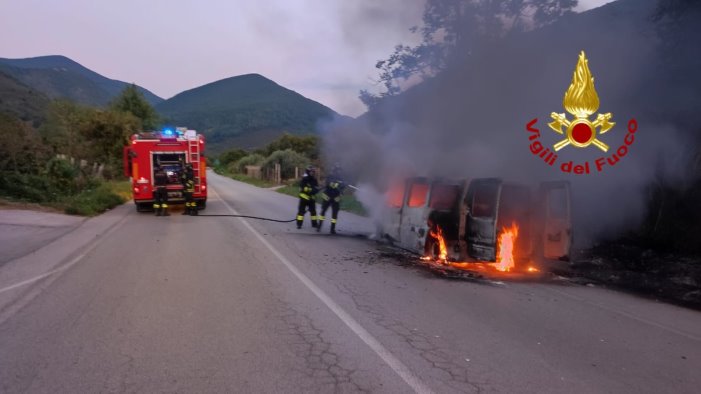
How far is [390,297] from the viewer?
630cm

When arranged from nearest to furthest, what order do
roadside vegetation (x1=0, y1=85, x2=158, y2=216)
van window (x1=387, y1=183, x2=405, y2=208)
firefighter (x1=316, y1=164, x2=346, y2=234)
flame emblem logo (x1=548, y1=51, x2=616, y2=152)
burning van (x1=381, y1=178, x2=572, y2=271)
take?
burning van (x1=381, y1=178, x2=572, y2=271) → flame emblem logo (x1=548, y1=51, x2=616, y2=152) → van window (x1=387, y1=183, x2=405, y2=208) → firefighter (x1=316, y1=164, x2=346, y2=234) → roadside vegetation (x1=0, y1=85, x2=158, y2=216)

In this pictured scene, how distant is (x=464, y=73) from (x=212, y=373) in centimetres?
1003

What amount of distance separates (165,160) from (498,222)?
12.8 metres

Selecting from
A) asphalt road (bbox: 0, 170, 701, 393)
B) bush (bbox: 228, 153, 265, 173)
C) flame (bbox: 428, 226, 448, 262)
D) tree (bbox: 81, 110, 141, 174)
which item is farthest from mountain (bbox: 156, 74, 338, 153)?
asphalt road (bbox: 0, 170, 701, 393)

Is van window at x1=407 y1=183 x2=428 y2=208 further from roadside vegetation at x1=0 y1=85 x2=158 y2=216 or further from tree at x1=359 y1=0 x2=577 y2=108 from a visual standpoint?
roadside vegetation at x1=0 y1=85 x2=158 y2=216

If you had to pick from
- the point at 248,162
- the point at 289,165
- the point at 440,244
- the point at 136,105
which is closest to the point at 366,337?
the point at 440,244

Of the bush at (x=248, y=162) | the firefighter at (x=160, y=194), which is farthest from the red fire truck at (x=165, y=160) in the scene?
the bush at (x=248, y=162)

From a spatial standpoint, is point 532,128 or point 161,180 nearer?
point 532,128

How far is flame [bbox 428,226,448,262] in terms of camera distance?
28.1ft

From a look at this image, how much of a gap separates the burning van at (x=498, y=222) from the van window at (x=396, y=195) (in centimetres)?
134

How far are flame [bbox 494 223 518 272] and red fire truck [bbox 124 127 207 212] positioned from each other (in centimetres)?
1169

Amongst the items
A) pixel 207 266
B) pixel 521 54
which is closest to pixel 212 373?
pixel 207 266

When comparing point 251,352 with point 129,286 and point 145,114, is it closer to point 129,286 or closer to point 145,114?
point 129,286

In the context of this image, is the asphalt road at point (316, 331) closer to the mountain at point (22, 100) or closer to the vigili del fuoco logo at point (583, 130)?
the vigili del fuoco logo at point (583, 130)
